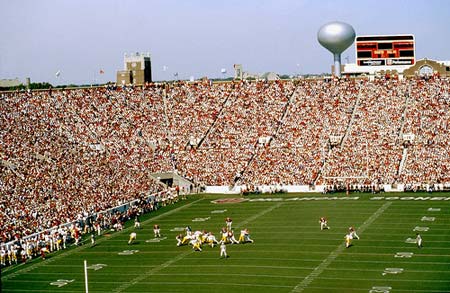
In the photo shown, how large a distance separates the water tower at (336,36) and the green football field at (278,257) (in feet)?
101

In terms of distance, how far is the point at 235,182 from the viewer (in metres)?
54.5

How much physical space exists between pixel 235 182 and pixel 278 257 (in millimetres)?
23394

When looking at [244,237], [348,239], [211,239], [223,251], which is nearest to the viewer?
[223,251]

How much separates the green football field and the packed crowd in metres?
6.80

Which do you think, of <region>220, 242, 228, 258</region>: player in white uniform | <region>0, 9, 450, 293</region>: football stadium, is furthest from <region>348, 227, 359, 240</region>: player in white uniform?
<region>220, 242, 228, 258</region>: player in white uniform

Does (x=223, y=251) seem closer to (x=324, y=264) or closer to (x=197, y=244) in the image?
(x=197, y=244)

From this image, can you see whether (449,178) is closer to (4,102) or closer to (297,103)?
(297,103)

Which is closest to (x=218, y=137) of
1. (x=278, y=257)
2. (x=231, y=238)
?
(x=231, y=238)

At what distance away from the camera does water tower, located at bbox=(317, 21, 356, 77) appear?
7225cm

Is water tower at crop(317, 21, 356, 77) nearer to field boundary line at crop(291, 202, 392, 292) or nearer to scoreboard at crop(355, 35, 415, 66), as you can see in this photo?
scoreboard at crop(355, 35, 415, 66)

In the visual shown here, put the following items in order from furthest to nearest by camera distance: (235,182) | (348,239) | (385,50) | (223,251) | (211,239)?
(385,50) < (235,182) < (211,239) < (348,239) < (223,251)

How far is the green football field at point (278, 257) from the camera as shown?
27.1 metres

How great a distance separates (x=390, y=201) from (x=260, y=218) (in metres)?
8.51

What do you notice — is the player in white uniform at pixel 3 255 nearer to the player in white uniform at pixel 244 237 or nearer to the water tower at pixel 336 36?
the player in white uniform at pixel 244 237
